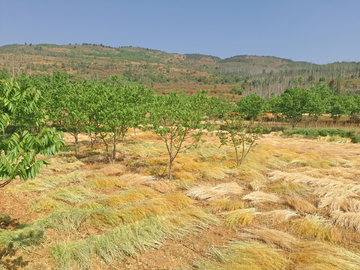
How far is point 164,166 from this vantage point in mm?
13086

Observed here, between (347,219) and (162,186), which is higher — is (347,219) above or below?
above

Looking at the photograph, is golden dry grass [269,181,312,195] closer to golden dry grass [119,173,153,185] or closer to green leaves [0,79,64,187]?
golden dry grass [119,173,153,185]

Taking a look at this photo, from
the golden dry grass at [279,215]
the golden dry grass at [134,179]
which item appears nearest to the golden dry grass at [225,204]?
the golden dry grass at [279,215]

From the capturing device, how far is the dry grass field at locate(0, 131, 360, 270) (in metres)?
4.79

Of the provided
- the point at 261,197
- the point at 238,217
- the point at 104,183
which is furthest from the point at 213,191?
the point at 104,183

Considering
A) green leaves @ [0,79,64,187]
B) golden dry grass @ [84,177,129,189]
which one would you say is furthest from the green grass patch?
golden dry grass @ [84,177,129,189]

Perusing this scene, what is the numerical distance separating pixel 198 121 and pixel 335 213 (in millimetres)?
5466

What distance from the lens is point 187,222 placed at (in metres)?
6.27

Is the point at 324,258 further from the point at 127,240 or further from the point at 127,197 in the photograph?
the point at 127,197

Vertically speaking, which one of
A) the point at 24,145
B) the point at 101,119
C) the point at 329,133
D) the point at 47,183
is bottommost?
the point at 47,183

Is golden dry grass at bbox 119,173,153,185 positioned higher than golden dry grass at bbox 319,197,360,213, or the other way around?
golden dry grass at bbox 319,197,360,213

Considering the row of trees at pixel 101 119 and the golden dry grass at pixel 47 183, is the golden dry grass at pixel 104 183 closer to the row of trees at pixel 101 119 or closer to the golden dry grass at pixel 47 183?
the golden dry grass at pixel 47 183

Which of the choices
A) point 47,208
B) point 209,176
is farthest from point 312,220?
point 47,208

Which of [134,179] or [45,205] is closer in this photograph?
[45,205]
